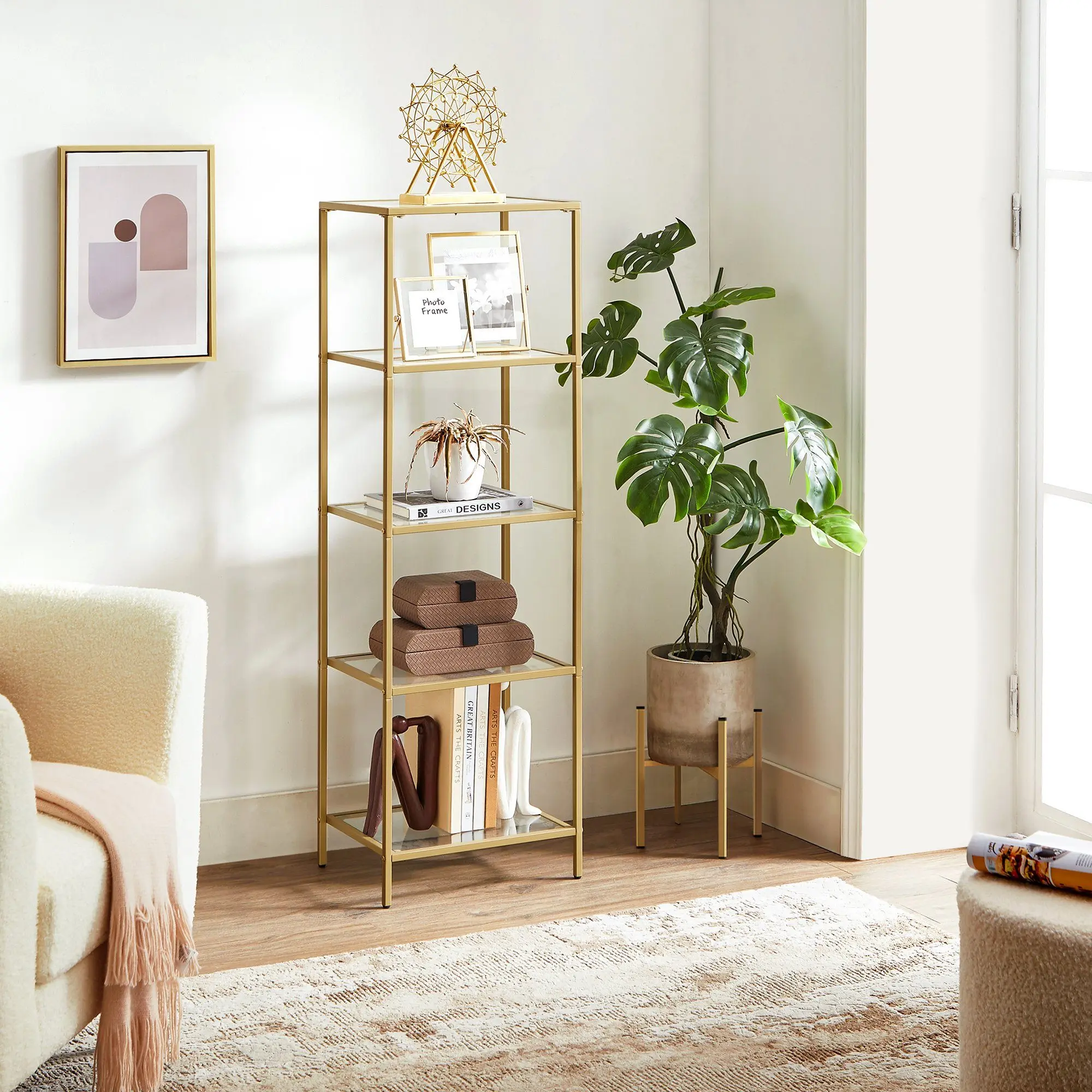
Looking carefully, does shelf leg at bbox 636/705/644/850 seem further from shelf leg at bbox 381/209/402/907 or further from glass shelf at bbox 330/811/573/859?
shelf leg at bbox 381/209/402/907

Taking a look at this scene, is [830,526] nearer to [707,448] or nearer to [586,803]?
[707,448]

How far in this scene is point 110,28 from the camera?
11.2 ft

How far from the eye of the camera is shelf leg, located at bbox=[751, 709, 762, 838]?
12.6 feet

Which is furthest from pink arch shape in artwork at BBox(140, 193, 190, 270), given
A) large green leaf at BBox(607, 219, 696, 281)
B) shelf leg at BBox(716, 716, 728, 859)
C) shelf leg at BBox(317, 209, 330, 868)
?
shelf leg at BBox(716, 716, 728, 859)

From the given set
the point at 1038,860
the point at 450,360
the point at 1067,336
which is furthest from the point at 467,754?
the point at 1067,336

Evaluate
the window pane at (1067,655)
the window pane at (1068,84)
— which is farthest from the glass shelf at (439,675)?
the window pane at (1068,84)

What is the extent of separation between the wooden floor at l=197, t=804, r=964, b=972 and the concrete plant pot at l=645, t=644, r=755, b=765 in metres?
0.24

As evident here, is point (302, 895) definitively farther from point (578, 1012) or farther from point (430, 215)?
point (430, 215)

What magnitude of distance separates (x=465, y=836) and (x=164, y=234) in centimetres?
146

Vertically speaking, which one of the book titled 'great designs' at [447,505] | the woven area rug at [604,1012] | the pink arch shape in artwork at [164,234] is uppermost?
the pink arch shape in artwork at [164,234]

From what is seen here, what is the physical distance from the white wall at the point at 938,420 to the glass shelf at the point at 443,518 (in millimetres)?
733

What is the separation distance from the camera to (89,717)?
108 inches

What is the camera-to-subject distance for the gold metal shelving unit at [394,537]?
333cm

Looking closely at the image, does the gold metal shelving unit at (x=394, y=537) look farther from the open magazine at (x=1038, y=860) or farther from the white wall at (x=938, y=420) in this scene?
the open magazine at (x=1038, y=860)
